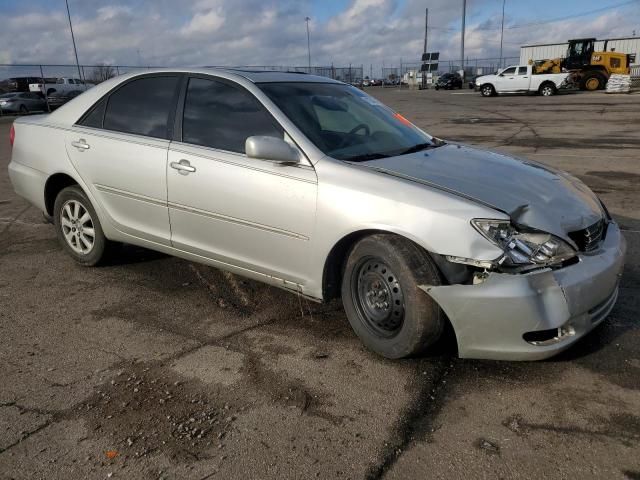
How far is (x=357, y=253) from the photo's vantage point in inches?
125

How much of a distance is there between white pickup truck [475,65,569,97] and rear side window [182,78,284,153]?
3340cm

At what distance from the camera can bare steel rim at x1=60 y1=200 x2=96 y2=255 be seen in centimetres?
473

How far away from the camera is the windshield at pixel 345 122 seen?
140 inches

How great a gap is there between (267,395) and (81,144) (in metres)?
2.81

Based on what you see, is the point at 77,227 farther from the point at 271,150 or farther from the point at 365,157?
the point at 365,157

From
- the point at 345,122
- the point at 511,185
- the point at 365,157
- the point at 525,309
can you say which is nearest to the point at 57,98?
the point at 345,122

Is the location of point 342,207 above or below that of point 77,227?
above

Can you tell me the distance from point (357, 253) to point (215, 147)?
1294 mm

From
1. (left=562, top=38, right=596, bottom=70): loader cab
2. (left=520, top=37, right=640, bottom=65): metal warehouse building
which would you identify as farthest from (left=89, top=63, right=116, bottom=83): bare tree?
(left=520, top=37, right=640, bottom=65): metal warehouse building

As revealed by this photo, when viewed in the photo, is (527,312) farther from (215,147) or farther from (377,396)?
(215,147)

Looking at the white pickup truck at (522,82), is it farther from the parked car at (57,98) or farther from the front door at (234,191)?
the front door at (234,191)

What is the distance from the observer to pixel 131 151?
4.16m

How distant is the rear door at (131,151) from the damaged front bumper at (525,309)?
2.20m

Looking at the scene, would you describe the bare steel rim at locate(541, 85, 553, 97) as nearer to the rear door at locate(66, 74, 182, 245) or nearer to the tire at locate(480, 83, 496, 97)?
the tire at locate(480, 83, 496, 97)
